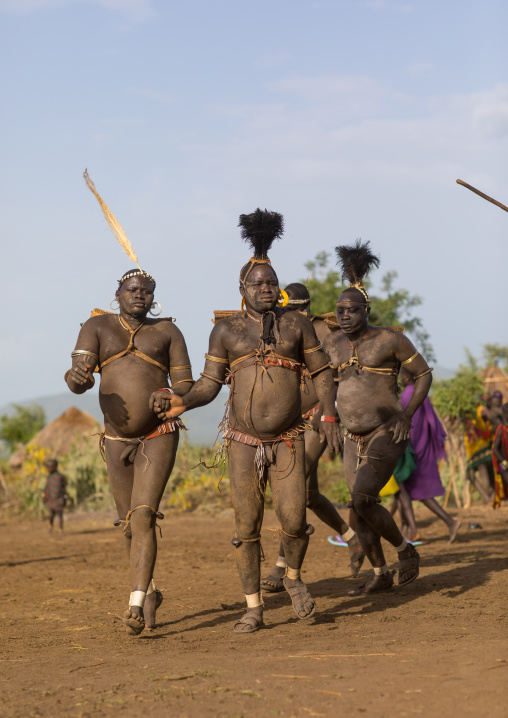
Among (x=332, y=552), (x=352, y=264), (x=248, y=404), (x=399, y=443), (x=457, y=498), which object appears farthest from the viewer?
(x=457, y=498)

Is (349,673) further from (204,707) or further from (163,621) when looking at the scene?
(163,621)

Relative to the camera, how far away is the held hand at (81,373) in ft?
19.1

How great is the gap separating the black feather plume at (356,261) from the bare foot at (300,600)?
9.27 ft

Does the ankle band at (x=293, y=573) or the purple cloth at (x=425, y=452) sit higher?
the purple cloth at (x=425, y=452)

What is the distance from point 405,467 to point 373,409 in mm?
3803

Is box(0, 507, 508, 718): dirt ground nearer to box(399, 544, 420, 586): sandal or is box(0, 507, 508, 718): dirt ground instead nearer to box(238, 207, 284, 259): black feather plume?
box(399, 544, 420, 586): sandal

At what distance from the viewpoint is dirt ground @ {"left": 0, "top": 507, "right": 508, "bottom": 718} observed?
12.8 feet

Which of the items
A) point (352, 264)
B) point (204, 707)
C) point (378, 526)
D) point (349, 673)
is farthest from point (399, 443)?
point (204, 707)

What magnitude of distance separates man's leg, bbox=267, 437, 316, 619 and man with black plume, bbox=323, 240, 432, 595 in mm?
1168

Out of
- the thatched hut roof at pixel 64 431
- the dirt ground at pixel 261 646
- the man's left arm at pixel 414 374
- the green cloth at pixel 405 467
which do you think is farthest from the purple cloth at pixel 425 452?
the thatched hut roof at pixel 64 431

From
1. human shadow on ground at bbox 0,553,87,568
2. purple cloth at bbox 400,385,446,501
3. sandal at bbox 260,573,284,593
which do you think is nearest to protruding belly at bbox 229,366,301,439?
sandal at bbox 260,573,284,593

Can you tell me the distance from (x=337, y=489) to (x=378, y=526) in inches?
358

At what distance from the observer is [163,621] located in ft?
21.6

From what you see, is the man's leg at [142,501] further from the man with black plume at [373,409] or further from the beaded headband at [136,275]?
the man with black plume at [373,409]
